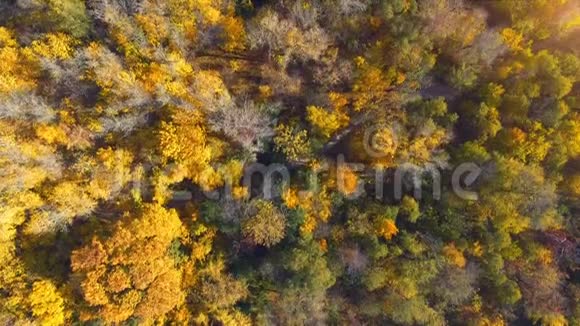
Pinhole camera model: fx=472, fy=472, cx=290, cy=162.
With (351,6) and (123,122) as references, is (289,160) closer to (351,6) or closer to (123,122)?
(351,6)

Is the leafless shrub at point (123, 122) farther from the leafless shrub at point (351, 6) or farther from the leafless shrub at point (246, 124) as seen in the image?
the leafless shrub at point (351, 6)

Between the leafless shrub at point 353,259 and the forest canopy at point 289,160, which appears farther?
the leafless shrub at point 353,259

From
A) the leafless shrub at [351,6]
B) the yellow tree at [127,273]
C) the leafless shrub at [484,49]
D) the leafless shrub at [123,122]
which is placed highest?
the leafless shrub at [351,6]

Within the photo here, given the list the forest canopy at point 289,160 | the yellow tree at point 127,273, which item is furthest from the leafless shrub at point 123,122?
the yellow tree at point 127,273

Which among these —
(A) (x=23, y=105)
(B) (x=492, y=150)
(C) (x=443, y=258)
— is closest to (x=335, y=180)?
(C) (x=443, y=258)

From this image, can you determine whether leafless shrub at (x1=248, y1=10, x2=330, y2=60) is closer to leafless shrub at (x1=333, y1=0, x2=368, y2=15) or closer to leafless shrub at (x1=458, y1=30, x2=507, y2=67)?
leafless shrub at (x1=333, y1=0, x2=368, y2=15)

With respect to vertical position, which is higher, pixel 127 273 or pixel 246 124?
pixel 246 124

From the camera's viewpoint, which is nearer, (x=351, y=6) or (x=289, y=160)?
(x=351, y=6)

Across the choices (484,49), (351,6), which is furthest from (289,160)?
(484,49)

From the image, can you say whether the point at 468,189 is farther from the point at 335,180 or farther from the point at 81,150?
→ the point at 81,150
